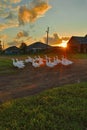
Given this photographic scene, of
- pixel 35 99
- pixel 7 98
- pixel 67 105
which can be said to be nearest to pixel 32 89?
pixel 7 98

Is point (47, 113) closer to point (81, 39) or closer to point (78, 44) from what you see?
point (78, 44)

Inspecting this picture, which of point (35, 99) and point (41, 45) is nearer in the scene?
point (35, 99)

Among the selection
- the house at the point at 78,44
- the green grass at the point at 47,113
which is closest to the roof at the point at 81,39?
the house at the point at 78,44

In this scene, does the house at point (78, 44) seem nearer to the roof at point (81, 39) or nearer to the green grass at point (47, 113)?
the roof at point (81, 39)

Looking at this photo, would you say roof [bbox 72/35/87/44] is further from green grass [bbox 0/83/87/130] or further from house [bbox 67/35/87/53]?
green grass [bbox 0/83/87/130]

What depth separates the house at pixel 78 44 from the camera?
73.8 m

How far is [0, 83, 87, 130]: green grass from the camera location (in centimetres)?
824

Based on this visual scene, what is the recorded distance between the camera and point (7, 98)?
12555 millimetres

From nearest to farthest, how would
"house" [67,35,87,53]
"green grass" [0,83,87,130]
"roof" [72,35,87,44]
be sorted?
"green grass" [0,83,87,130] → "house" [67,35,87,53] → "roof" [72,35,87,44]

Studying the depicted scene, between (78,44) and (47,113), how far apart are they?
67.1 meters

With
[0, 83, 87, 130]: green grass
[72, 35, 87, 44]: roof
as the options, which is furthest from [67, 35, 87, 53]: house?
[0, 83, 87, 130]: green grass

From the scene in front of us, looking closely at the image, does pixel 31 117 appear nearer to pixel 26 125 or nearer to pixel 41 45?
pixel 26 125

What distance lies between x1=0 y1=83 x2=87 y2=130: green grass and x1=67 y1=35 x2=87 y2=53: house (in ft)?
204

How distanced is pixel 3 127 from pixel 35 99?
10.5 feet
